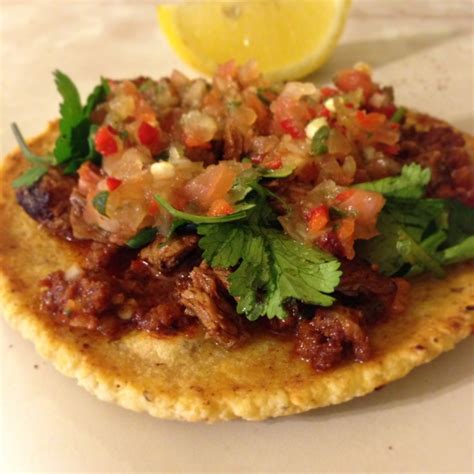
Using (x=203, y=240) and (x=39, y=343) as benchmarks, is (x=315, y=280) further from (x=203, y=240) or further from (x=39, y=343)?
(x=39, y=343)

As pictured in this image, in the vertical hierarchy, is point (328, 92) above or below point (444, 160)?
above

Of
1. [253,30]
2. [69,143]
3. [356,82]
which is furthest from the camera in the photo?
[253,30]

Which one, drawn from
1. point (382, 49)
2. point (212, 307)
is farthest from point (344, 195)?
point (382, 49)

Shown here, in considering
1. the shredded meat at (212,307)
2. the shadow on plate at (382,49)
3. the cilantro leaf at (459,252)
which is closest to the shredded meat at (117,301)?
the shredded meat at (212,307)

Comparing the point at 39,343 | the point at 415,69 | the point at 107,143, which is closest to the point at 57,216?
the point at 107,143

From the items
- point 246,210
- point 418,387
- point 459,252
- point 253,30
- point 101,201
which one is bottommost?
point 418,387

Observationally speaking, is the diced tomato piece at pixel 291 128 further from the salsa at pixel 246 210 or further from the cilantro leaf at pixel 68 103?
the cilantro leaf at pixel 68 103

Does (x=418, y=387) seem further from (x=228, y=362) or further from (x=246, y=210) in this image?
(x=246, y=210)
